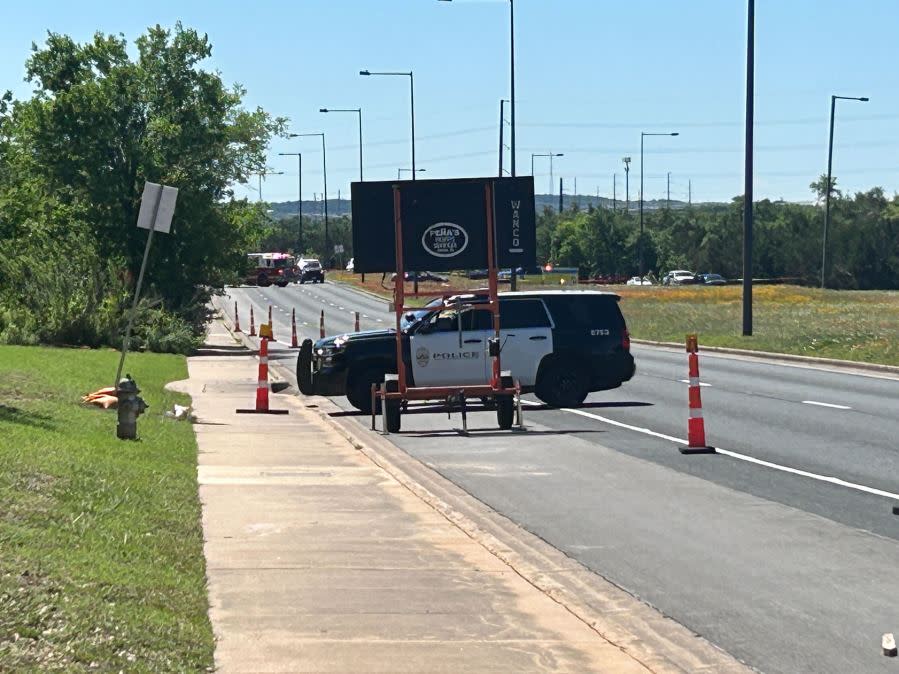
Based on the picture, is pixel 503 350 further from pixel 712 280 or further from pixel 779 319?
pixel 712 280

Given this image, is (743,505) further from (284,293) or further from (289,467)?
(284,293)

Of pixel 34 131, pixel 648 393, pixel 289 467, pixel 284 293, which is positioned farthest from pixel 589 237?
pixel 289 467

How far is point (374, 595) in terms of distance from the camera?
901cm

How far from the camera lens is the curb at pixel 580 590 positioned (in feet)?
25.9

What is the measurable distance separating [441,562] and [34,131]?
123 feet

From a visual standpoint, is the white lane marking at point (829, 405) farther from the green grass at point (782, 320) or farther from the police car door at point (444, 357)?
the green grass at point (782, 320)

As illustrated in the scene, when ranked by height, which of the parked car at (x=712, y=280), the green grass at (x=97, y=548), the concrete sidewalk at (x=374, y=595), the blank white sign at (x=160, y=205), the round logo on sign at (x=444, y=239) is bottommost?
the parked car at (x=712, y=280)

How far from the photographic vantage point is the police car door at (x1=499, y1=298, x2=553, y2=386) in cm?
2400

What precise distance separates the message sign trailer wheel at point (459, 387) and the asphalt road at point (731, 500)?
0.38m

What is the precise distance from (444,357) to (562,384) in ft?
7.80

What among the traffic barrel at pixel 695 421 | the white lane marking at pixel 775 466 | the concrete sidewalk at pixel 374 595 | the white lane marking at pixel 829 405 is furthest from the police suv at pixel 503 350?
the concrete sidewalk at pixel 374 595

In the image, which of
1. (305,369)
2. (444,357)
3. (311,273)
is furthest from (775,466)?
(311,273)

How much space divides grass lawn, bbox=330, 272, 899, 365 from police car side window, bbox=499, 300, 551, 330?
9.17 feet

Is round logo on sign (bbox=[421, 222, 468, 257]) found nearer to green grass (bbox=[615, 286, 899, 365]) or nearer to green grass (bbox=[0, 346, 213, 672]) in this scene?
green grass (bbox=[0, 346, 213, 672])
